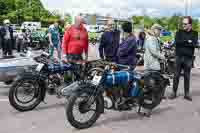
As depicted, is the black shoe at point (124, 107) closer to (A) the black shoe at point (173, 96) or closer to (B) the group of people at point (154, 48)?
(B) the group of people at point (154, 48)

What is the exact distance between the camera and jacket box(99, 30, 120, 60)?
9891mm

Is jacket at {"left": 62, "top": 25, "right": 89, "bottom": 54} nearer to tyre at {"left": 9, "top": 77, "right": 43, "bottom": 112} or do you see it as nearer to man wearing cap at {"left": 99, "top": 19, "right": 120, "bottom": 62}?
man wearing cap at {"left": 99, "top": 19, "right": 120, "bottom": 62}

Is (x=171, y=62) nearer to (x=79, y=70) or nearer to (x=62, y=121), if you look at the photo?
(x=79, y=70)

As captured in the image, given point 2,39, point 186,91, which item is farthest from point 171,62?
point 2,39

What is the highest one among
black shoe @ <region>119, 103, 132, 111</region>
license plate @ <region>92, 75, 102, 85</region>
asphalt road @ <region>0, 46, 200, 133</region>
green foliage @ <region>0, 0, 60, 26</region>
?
green foliage @ <region>0, 0, 60, 26</region>

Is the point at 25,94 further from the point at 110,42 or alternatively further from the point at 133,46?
the point at 110,42

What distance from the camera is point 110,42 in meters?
9.91

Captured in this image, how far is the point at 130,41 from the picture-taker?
25.1 ft

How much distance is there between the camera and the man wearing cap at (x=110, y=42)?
9.87 m

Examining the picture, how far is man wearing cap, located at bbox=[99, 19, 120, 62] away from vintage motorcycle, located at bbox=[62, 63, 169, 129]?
92.5 inches

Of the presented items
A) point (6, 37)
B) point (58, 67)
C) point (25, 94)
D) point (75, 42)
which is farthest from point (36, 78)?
point (6, 37)

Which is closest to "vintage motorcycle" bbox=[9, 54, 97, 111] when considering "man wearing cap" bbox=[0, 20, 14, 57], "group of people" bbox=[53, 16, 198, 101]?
"group of people" bbox=[53, 16, 198, 101]

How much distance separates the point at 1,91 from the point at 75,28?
246 cm

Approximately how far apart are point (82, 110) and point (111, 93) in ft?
2.29
